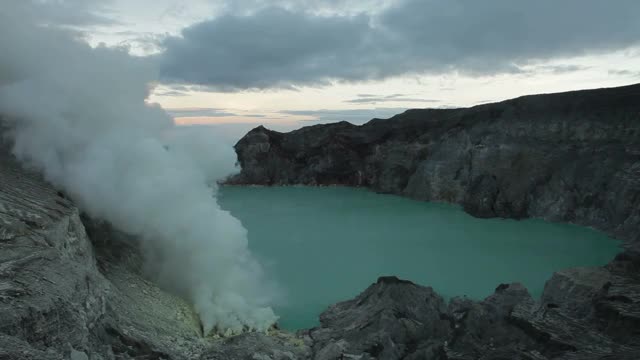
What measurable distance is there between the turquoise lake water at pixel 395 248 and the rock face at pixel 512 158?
2415mm

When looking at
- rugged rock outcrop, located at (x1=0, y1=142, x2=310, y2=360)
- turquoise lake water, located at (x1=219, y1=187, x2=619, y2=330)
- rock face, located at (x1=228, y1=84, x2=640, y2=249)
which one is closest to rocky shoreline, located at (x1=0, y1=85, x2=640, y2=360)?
rugged rock outcrop, located at (x1=0, y1=142, x2=310, y2=360)

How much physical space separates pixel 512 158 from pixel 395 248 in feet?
70.3

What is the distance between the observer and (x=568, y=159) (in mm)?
45531

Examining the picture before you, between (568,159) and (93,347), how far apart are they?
147 feet

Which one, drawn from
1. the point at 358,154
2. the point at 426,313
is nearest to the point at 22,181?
the point at 426,313

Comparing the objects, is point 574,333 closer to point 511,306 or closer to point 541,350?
point 541,350

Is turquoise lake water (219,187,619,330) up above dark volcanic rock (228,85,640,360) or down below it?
below

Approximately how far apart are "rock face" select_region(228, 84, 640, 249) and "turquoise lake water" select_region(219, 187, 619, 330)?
7.92 feet

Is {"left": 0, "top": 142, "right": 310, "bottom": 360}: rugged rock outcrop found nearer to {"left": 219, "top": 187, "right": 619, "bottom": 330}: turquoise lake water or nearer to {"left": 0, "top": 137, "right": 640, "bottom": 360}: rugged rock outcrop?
{"left": 0, "top": 137, "right": 640, "bottom": 360}: rugged rock outcrop

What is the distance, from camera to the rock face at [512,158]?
41688mm

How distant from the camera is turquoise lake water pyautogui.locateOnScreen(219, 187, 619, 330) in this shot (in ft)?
80.7

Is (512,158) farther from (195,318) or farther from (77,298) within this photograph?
(77,298)

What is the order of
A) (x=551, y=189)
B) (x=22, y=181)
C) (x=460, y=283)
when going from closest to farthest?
(x=22, y=181) < (x=460, y=283) < (x=551, y=189)

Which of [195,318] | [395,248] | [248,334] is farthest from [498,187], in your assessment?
[248,334]
